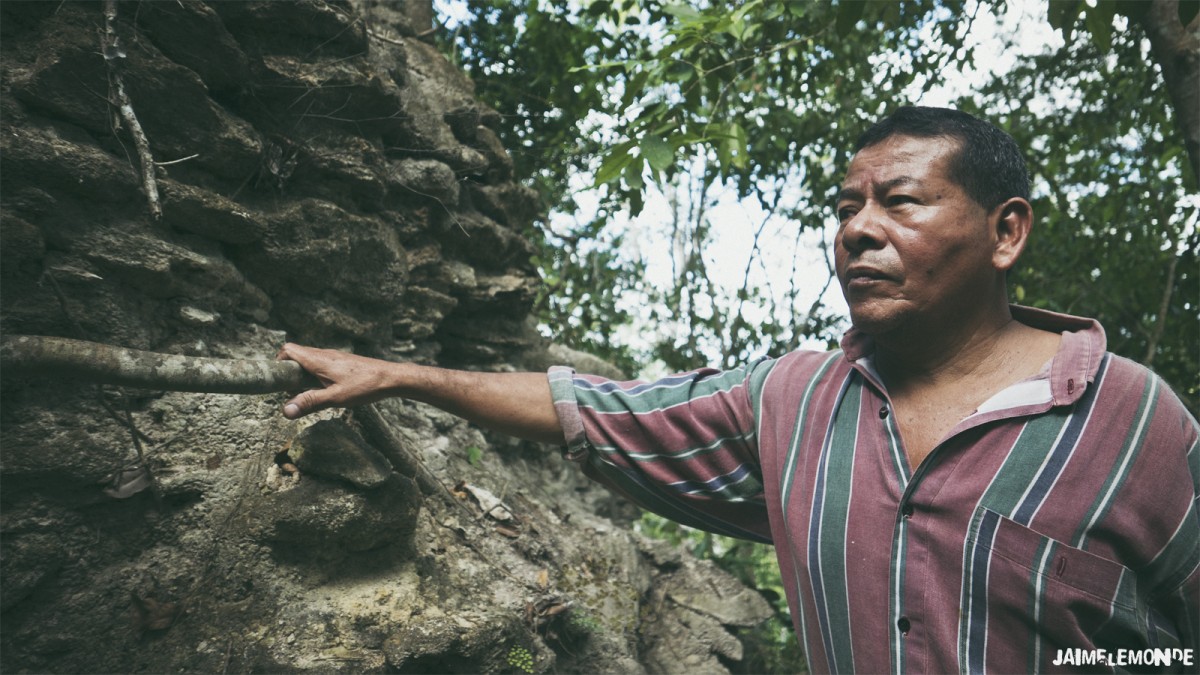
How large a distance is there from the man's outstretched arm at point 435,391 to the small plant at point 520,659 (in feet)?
3.33

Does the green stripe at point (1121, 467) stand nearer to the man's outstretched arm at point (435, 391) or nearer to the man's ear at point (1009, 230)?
the man's ear at point (1009, 230)

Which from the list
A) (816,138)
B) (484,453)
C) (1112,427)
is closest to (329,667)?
(484,453)

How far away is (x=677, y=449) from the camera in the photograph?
2268mm

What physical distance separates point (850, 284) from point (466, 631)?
1712 mm

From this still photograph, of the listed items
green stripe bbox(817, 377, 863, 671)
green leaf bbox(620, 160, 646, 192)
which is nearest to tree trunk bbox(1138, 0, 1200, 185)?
green leaf bbox(620, 160, 646, 192)

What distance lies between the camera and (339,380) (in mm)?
2162

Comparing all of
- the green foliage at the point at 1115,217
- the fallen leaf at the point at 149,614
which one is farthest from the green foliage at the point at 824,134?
the fallen leaf at the point at 149,614

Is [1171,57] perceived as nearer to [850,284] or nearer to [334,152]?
[850,284]

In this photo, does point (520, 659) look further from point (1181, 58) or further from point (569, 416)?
point (1181, 58)

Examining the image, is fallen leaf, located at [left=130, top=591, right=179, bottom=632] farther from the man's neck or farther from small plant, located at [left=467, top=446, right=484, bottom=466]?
the man's neck

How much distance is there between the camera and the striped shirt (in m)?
1.69

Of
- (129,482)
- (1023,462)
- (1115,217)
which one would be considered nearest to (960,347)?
(1023,462)

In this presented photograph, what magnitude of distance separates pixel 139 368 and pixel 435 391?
0.72m

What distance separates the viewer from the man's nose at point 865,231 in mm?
1984
